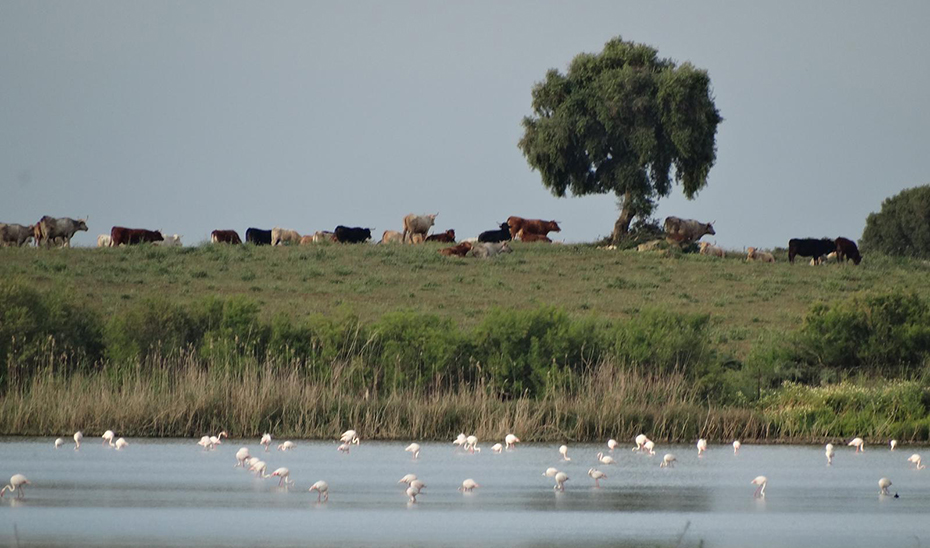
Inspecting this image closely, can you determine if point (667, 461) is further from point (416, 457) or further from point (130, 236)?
point (130, 236)

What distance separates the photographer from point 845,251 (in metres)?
61.0

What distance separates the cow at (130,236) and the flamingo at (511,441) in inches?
1468

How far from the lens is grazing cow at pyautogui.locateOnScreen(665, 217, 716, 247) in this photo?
63156 mm

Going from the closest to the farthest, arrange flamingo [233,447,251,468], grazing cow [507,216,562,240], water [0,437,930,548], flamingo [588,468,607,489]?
water [0,437,930,548]
flamingo [588,468,607,489]
flamingo [233,447,251,468]
grazing cow [507,216,562,240]

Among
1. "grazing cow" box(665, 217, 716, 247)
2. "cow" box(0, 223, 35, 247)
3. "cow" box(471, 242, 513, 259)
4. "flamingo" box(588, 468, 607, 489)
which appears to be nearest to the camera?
"flamingo" box(588, 468, 607, 489)

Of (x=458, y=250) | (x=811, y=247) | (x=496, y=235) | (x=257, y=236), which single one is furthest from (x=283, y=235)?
(x=811, y=247)

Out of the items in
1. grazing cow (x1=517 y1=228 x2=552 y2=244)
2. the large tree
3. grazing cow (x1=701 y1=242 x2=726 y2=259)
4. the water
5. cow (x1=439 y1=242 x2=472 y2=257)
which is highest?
the large tree

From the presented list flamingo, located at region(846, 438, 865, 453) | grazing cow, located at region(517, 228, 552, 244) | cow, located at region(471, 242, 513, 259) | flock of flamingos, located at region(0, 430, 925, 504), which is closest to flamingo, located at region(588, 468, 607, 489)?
flock of flamingos, located at region(0, 430, 925, 504)

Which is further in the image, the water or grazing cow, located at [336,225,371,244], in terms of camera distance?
grazing cow, located at [336,225,371,244]

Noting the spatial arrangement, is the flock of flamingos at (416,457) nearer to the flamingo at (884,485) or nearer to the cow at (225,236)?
the flamingo at (884,485)

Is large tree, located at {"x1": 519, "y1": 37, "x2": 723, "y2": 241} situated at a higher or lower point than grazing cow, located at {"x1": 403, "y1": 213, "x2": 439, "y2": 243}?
higher

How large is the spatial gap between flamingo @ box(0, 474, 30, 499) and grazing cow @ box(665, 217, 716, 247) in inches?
1840

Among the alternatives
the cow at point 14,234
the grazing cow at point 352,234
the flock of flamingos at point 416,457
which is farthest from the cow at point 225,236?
the flock of flamingos at point 416,457

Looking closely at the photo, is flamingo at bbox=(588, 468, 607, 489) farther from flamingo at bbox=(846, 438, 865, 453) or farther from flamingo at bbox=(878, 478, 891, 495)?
flamingo at bbox=(846, 438, 865, 453)
